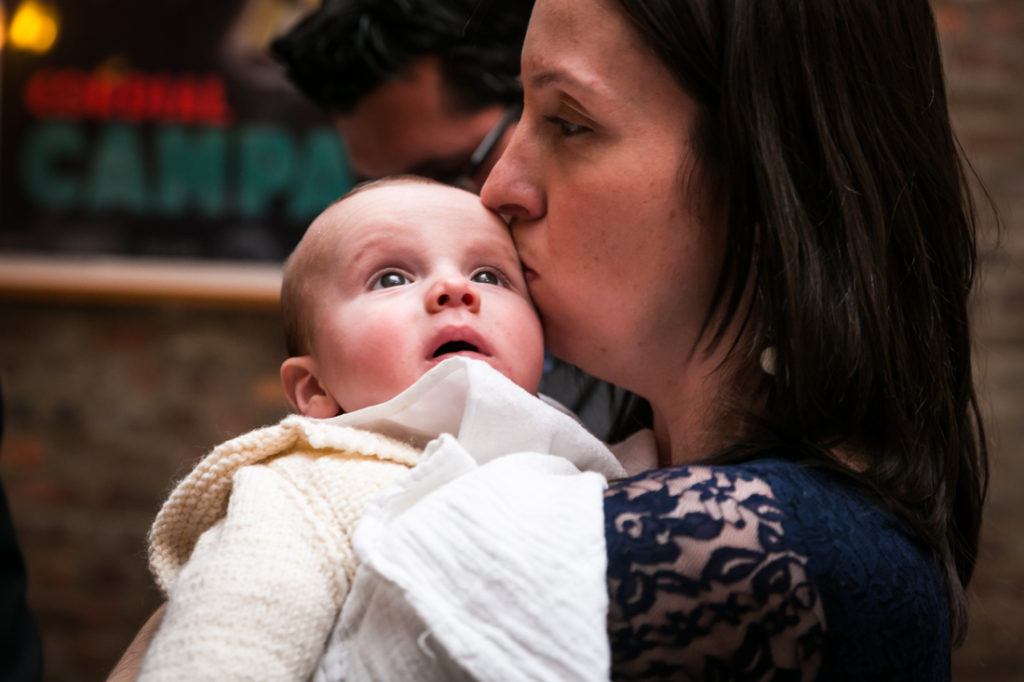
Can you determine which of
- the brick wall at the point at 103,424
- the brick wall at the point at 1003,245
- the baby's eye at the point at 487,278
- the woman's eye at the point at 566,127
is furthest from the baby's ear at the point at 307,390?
the brick wall at the point at 1003,245

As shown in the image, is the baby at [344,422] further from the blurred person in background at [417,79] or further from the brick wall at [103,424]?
the brick wall at [103,424]

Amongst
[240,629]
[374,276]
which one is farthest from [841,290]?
[240,629]

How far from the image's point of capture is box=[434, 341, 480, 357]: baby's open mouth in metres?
1.22

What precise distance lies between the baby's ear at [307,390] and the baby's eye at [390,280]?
0.15 m

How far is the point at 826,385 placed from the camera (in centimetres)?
106

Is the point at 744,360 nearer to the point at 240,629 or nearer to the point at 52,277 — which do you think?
the point at 240,629

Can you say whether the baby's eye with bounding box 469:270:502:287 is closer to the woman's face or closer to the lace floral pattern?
the woman's face

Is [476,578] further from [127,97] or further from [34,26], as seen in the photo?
[34,26]

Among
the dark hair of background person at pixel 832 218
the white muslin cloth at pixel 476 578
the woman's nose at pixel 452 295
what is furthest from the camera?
the woman's nose at pixel 452 295

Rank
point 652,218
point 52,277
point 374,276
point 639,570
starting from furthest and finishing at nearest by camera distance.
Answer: point 52,277 → point 374,276 → point 652,218 → point 639,570

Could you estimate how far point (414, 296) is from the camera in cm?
123

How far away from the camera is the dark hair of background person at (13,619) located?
141 centimetres

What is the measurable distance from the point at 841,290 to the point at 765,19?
32 centimetres

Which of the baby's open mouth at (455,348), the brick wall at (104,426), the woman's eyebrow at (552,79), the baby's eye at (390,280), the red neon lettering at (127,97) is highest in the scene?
the woman's eyebrow at (552,79)
